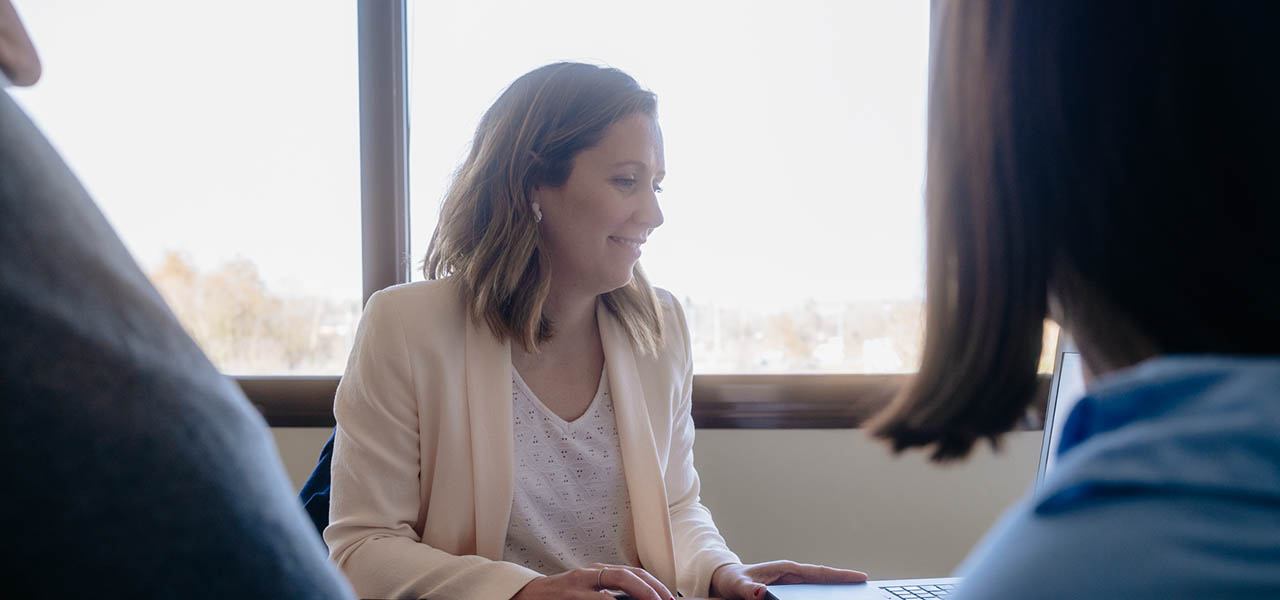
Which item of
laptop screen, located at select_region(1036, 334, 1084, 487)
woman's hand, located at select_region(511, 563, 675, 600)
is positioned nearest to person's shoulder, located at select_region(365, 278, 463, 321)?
woman's hand, located at select_region(511, 563, 675, 600)

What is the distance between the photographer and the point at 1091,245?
461 mm

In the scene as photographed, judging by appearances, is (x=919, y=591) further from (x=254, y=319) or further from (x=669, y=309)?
(x=254, y=319)

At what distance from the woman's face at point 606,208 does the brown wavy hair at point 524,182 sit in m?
0.03

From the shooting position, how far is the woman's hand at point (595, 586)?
1.14 metres

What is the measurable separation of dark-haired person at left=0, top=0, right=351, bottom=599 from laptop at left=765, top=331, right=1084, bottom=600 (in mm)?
895

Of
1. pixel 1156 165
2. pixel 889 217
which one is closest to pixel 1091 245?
pixel 1156 165

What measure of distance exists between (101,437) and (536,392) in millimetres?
1238

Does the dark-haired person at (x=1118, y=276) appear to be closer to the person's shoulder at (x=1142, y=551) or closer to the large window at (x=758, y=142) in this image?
the person's shoulder at (x=1142, y=551)

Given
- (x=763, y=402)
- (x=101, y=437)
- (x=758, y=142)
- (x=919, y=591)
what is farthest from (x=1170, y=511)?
(x=758, y=142)

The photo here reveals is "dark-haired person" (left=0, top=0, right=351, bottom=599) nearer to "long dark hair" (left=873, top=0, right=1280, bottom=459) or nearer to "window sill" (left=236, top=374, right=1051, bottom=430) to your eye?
"long dark hair" (left=873, top=0, right=1280, bottom=459)

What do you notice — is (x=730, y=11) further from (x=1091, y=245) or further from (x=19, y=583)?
(x=19, y=583)

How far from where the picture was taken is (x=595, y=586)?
1.16m

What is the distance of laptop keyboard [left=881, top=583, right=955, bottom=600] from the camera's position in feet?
3.52

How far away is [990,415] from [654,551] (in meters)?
1.02
